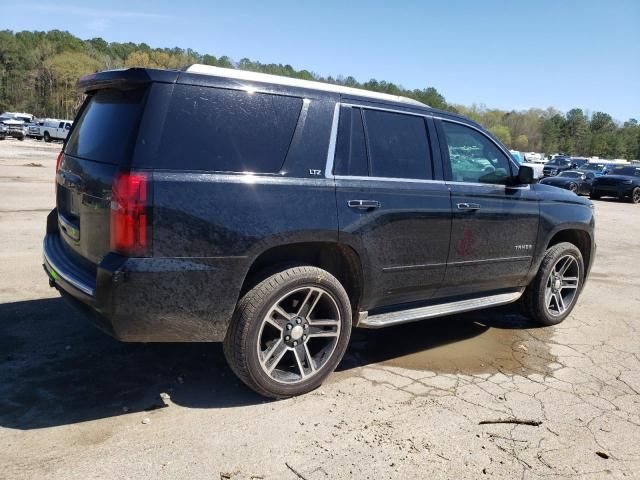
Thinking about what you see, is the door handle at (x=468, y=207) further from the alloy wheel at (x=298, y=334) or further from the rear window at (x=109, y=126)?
the rear window at (x=109, y=126)

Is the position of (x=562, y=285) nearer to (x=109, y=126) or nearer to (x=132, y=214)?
(x=132, y=214)

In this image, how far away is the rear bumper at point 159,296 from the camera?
2957 mm

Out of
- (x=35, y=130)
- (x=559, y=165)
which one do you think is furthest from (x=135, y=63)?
(x=559, y=165)

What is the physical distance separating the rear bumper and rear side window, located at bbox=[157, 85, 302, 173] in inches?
22.6

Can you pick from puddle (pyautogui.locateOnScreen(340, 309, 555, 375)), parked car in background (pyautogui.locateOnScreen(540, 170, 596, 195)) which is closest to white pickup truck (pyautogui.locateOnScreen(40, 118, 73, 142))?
parked car in background (pyautogui.locateOnScreen(540, 170, 596, 195))

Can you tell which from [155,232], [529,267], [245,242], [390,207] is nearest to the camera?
[155,232]

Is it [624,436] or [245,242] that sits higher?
[245,242]

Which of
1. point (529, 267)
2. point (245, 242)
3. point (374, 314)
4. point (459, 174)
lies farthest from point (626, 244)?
point (245, 242)

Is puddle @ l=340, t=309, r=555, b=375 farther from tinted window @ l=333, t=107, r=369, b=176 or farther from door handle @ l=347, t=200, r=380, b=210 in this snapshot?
tinted window @ l=333, t=107, r=369, b=176

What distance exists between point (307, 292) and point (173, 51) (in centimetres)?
14654

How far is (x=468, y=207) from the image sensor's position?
14.4ft

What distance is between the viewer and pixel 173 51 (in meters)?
137

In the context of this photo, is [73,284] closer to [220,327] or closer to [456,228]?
[220,327]

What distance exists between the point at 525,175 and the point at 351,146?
1.94 metres
